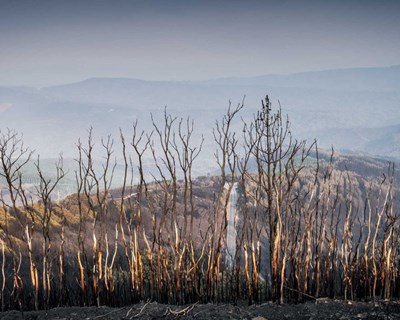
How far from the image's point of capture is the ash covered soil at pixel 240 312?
3943 millimetres

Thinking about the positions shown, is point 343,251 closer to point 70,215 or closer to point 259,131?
point 259,131

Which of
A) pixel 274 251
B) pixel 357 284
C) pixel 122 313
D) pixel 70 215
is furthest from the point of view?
pixel 70 215

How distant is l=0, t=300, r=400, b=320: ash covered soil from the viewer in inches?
→ 155

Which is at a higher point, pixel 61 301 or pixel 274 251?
pixel 274 251

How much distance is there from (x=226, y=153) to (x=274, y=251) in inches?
43.5

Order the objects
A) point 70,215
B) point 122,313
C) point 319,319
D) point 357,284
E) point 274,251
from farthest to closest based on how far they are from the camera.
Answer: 1. point 70,215
2. point 357,284
3. point 274,251
4. point 122,313
5. point 319,319

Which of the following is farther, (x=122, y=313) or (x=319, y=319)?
(x=122, y=313)

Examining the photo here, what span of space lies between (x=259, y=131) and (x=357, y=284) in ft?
6.62

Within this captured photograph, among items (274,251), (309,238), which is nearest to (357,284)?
(309,238)

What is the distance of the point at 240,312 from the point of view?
4.12 meters

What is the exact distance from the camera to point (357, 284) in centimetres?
502

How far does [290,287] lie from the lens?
4602 millimetres

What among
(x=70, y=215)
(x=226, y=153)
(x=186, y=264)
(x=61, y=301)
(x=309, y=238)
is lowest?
(x=70, y=215)

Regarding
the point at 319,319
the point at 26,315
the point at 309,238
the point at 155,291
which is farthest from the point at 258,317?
the point at 26,315
